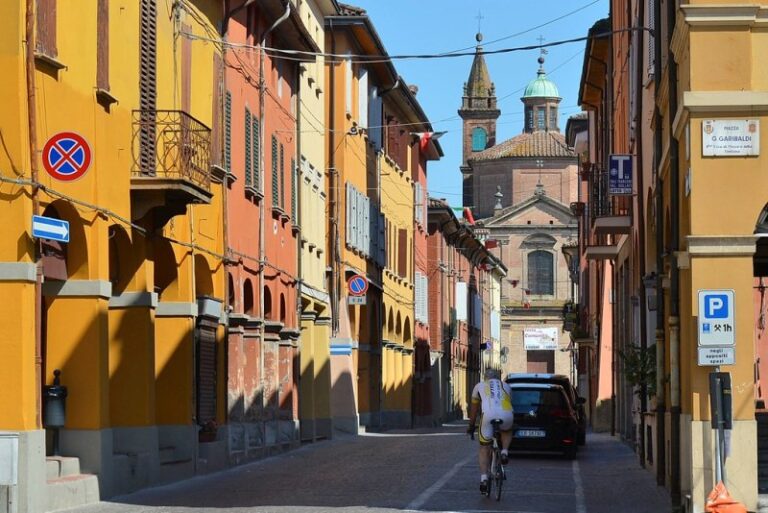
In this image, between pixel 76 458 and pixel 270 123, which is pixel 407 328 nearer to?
pixel 270 123

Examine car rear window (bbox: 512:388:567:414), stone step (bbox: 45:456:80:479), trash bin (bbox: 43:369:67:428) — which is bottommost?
stone step (bbox: 45:456:80:479)

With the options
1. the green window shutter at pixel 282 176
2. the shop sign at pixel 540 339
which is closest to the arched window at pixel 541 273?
the shop sign at pixel 540 339

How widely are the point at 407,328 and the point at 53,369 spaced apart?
145 feet

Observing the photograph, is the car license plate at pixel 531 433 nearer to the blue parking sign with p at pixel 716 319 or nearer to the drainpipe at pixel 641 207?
the drainpipe at pixel 641 207

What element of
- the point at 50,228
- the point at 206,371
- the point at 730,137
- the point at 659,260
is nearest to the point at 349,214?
the point at 206,371

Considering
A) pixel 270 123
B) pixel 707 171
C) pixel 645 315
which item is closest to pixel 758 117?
pixel 707 171

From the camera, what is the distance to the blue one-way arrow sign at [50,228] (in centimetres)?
1859

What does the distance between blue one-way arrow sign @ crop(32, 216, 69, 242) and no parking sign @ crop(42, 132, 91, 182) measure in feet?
1.67

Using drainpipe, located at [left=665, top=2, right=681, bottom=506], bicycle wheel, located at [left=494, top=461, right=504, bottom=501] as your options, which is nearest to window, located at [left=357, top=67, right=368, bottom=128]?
bicycle wheel, located at [left=494, top=461, right=504, bottom=501]

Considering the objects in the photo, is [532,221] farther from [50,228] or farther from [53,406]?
[50,228]

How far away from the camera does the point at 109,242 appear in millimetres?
23000

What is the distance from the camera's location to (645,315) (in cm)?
2912

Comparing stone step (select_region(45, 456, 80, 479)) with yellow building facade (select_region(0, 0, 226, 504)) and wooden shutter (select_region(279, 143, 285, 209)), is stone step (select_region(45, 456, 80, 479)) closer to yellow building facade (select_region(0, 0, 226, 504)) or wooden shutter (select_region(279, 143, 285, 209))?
yellow building facade (select_region(0, 0, 226, 504))

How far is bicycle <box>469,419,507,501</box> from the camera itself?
21.0 meters
